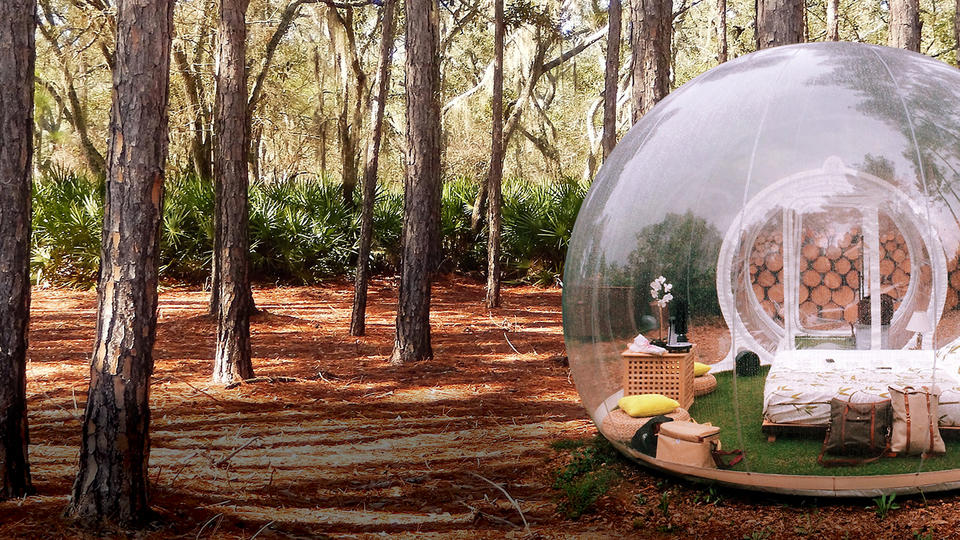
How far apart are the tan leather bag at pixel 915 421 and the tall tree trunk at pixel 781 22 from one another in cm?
333

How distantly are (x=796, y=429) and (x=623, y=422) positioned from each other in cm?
106

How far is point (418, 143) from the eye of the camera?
932cm

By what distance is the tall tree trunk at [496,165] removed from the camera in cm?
1420

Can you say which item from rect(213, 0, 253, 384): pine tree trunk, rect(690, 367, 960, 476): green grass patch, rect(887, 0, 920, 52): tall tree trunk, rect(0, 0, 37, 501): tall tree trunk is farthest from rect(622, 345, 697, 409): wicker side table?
rect(887, 0, 920, 52): tall tree trunk

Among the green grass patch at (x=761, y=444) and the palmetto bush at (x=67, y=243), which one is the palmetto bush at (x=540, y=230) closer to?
the palmetto bush at (x=67, y=243)

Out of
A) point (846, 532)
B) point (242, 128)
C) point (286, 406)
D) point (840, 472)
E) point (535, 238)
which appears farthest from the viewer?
point (535, 238)

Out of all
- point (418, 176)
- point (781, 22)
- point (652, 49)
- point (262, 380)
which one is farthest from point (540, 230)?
point (781, 22)

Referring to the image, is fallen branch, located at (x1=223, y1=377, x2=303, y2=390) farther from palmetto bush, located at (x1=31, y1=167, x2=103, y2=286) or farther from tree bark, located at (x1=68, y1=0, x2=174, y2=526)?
palmetto bush, located at (x1=31, y1=167, x2=103, y2=286)

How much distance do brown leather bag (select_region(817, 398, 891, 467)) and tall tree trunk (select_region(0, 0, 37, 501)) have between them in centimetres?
445

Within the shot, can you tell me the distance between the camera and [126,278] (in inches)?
175

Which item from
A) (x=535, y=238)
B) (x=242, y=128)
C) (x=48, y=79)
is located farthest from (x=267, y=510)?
(x=48, y=79)

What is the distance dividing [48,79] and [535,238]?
47.4 ft

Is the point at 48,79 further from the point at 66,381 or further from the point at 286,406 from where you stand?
the point at 286,406

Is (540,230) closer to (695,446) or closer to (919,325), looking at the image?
(695,446)
